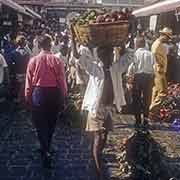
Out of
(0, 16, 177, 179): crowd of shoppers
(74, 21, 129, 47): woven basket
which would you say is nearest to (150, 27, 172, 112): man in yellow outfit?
(0, 16, 177, 179): crowd of shoppers

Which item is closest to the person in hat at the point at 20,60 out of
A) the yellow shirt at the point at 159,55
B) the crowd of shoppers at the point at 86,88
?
the yellow shirt at the point at 159,55

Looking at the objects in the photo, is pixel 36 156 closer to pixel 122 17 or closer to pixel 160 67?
pixel 122 17

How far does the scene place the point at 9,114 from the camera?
1127 cm

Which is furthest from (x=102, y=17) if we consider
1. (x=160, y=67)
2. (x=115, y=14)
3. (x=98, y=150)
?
(x=160, y=67)

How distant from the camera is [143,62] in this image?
9461 millimetres

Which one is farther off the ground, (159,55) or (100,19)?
(100,19)

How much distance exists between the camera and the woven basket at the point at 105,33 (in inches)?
239

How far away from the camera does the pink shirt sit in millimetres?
6785

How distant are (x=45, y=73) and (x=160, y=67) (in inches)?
162

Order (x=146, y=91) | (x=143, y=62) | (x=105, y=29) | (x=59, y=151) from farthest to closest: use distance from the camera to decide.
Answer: (x=146, y=91), (x=143, y=62), (x=59, y=151), (x=105, y=29)

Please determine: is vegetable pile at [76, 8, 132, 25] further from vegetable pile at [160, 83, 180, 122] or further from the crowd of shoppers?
vegetable pile at [160, 83, 180, 122]

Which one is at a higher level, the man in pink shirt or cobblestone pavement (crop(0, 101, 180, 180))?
the man in pink shirt

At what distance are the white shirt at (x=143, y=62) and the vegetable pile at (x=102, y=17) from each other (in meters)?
3.07

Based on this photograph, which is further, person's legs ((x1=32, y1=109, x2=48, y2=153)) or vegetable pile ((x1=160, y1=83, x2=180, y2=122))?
vegetable pile ((x1=160, y1=83, x2=180, y2=122))
